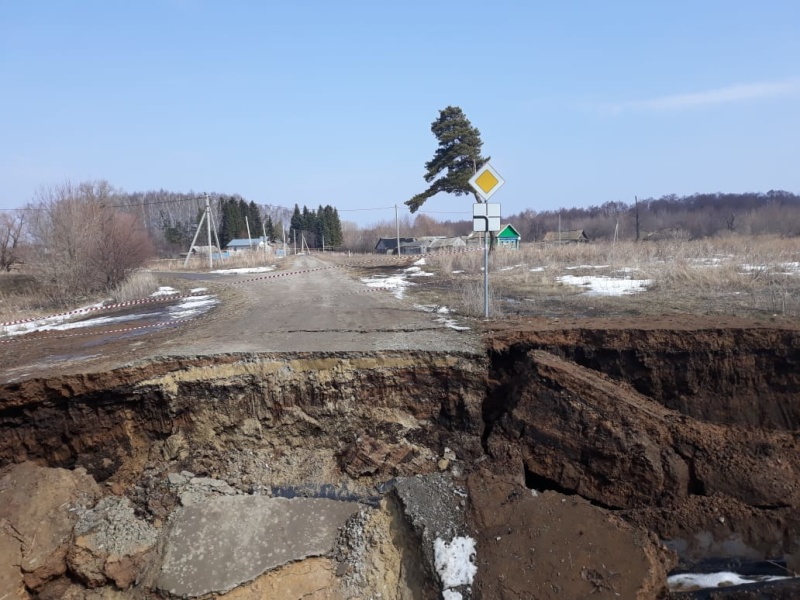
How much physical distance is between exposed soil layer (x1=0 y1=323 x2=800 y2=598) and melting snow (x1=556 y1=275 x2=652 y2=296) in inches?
190

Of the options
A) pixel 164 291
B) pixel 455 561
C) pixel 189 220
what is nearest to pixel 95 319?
pixel 164 291

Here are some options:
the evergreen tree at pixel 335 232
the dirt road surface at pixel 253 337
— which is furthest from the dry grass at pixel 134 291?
the evergreen tree at pixel 335 232

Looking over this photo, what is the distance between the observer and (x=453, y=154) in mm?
24938

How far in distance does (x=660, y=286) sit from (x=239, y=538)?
34.5 ft

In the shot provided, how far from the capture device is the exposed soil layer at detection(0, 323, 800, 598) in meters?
4.49

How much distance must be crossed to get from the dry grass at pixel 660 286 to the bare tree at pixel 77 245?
40.6 ft

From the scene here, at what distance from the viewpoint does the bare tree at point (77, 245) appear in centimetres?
1644

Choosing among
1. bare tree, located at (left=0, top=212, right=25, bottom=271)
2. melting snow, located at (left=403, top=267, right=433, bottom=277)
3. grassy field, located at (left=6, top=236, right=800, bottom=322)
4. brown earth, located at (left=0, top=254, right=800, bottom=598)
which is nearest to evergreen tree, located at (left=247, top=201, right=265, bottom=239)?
bare tree, located at (left=0, top=212, right=25, bottom=271)

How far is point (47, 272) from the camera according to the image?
54.0ft

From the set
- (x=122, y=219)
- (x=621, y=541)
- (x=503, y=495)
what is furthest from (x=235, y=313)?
(x=122, y=219)

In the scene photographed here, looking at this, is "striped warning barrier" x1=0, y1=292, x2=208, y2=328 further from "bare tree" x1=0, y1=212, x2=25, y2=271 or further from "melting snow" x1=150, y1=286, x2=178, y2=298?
"bare tree" x1=0, y1=212, x2=25, y2=271

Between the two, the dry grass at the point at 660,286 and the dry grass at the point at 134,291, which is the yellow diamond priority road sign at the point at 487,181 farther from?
the dry grass at the point at 134,291

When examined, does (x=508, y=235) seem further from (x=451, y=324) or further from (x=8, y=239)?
(x=8, y=239)

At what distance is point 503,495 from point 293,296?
353 inches
